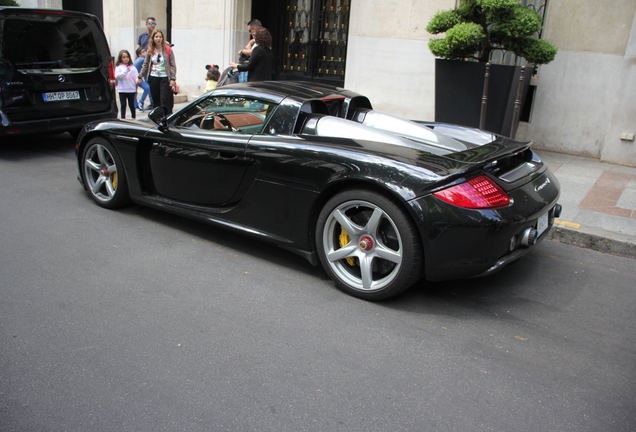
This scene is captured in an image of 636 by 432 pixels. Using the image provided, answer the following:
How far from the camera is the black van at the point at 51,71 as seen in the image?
6.98 metres

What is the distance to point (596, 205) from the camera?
19.5 ft

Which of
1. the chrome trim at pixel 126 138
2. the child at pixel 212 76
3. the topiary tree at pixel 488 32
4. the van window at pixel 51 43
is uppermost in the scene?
the topiary tree at pixel 488 32

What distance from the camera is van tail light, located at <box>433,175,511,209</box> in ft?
10.9

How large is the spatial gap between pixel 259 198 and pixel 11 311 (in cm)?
174

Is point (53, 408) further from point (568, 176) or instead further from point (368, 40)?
point (368, 40)

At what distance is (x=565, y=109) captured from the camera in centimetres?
862

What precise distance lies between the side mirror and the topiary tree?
14.6 ft

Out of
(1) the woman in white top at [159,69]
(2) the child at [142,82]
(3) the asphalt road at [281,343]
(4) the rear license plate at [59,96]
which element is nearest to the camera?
(3) the asphalt road at [281,343]

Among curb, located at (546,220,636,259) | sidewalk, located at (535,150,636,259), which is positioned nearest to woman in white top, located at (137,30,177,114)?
sidewalk, located at (535,150,636,259)

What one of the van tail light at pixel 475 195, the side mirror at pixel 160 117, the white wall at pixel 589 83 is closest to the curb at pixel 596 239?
the van tail light at pixel 475 195

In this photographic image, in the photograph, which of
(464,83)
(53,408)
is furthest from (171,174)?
(464,83)

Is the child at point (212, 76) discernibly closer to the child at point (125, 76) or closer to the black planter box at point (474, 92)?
the child at point (125, 76)

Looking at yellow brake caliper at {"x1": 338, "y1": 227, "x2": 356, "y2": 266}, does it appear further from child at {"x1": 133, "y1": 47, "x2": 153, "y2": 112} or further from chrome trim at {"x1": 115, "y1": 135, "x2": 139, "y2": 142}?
child at {"x1": 133, "y1": 47, "x2": 153, "y2": 112}

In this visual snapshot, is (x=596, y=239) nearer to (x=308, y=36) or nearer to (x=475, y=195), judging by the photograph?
(x=475, y=195)
